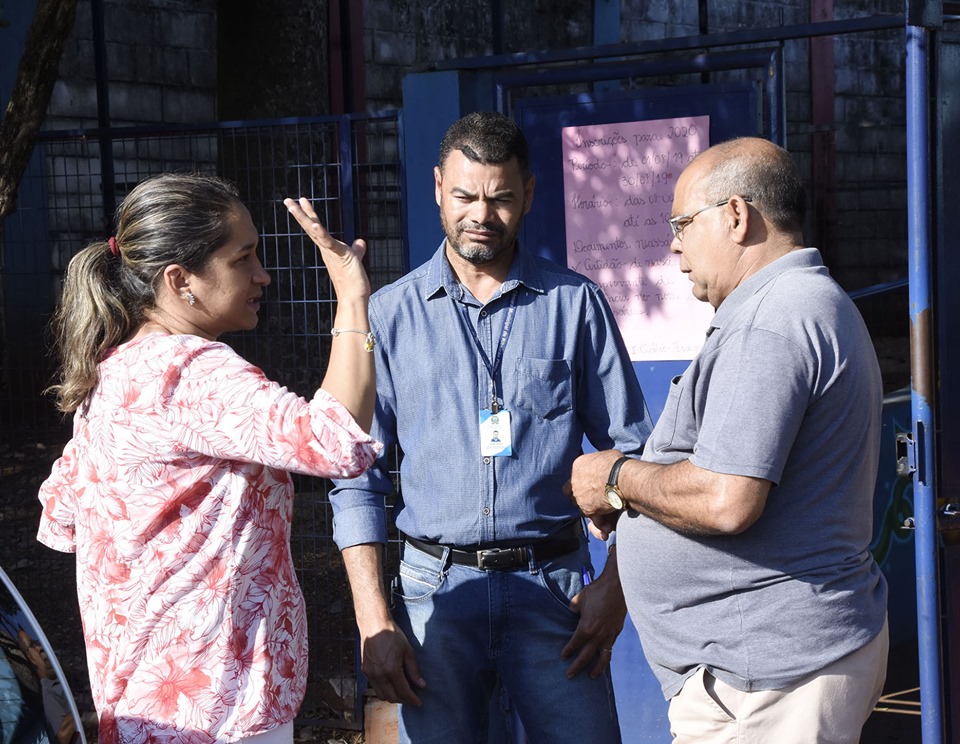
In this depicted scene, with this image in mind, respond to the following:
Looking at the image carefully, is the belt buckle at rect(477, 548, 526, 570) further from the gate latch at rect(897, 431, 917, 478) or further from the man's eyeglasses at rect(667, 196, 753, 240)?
the gate latch at rect(897, 431, 917, 478)

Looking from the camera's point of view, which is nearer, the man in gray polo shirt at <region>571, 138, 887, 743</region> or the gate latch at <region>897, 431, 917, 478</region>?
the man in gray polo shirt at <region>571, 138, 887, 743</region>

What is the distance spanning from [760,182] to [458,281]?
0.90 meters

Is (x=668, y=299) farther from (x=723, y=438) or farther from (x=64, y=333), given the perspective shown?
(x=64, y=333)

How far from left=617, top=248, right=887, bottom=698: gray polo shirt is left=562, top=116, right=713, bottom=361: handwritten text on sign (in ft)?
4.81

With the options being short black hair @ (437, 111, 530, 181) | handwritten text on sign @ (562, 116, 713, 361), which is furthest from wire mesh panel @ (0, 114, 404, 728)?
short black hair @ (437, 111, 530, 181)

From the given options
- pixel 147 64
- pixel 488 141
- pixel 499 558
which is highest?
pixel 147 64

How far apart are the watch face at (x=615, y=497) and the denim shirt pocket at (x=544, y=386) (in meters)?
0.40

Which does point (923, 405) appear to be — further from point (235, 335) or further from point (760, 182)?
point (235, 335)

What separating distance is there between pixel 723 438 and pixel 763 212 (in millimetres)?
512

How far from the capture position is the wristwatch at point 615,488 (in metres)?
2.51

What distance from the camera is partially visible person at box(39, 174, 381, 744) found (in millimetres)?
2185

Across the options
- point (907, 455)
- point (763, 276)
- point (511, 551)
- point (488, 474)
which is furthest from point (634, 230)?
point (763, 276)

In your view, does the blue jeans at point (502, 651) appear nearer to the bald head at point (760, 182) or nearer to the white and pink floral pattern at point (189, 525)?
the white and pink floral pattern at point (189, 525)

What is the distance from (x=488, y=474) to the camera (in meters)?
2.84
